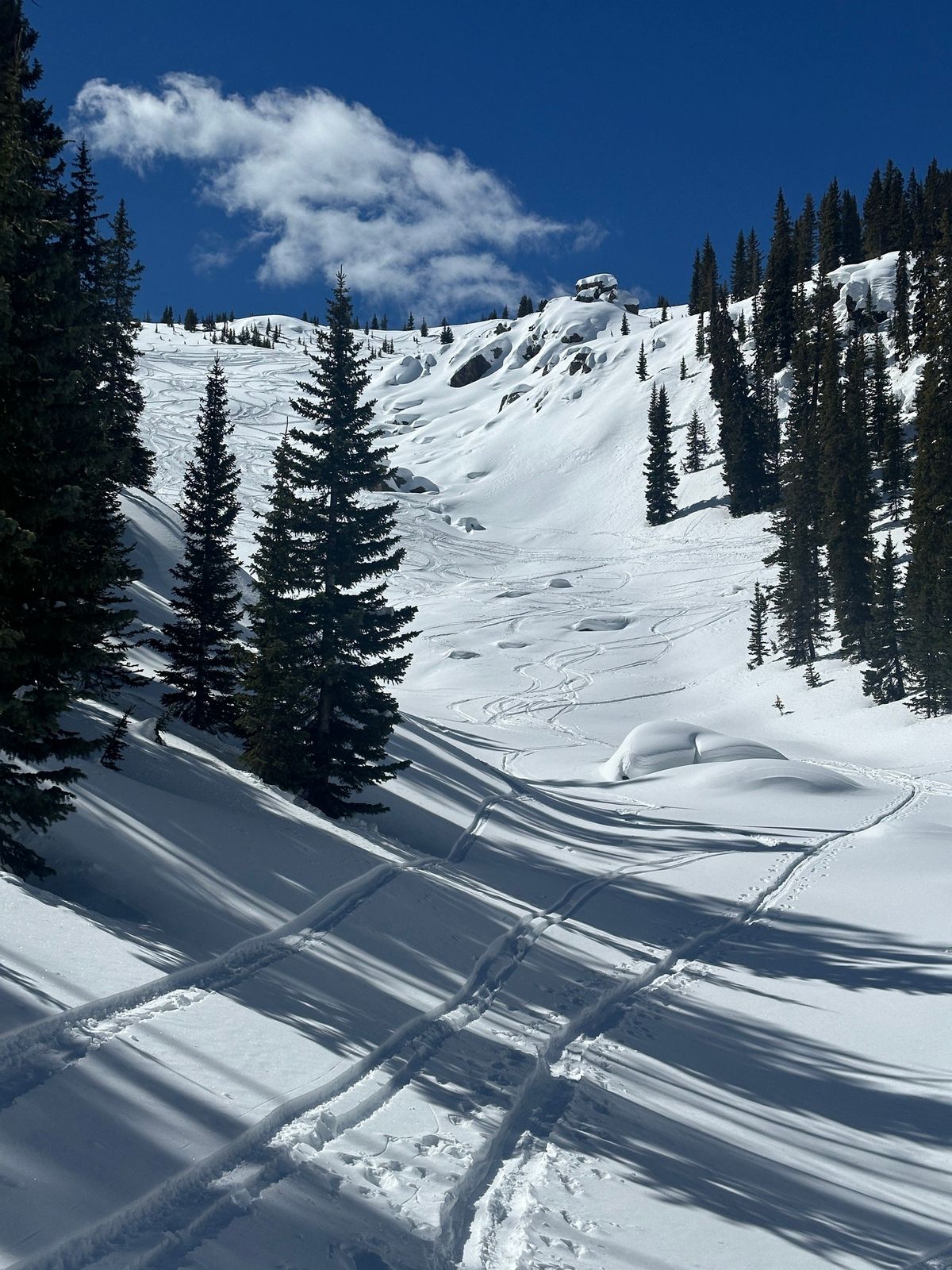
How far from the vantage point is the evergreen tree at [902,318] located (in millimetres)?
82606

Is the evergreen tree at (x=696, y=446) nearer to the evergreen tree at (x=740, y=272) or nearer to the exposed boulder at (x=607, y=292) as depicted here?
the evergreen tree at (x=740, y=272)

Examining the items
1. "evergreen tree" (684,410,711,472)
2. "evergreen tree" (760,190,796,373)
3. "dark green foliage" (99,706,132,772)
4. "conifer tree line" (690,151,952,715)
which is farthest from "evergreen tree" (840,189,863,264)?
"dark green foliage" (99,706,132,772)

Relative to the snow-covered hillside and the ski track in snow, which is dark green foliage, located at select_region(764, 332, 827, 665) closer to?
the snow-covered hillside

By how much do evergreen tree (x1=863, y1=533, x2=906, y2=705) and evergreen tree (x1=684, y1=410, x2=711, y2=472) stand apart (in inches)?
2212

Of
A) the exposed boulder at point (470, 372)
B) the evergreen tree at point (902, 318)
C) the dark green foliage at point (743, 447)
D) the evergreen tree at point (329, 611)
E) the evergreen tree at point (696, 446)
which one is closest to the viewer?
the evergreen tree at point (329, 611)

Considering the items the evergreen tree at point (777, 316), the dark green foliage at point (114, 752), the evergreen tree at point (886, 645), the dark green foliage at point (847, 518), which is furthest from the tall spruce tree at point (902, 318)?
the dark green foliage at point (114, 752)

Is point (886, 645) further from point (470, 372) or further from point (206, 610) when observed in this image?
point (470, 372)

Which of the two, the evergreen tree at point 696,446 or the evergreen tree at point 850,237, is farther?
the evergreen tree at point 850,237

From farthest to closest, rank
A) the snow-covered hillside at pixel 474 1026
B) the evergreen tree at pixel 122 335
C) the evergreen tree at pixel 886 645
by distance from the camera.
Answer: the evergreen tree at pixel 886 645 < the evergreen tree at pixel 122 335 < the snow-covered hillside at pixel 474 1026

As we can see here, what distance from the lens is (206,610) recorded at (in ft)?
67.2

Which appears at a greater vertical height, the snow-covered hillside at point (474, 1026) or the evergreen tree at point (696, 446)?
the evergreen tree at point (696, 446)

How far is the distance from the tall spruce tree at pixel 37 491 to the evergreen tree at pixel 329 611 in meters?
6.59

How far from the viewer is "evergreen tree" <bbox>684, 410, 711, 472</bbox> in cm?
9844

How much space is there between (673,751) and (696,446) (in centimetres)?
7390
